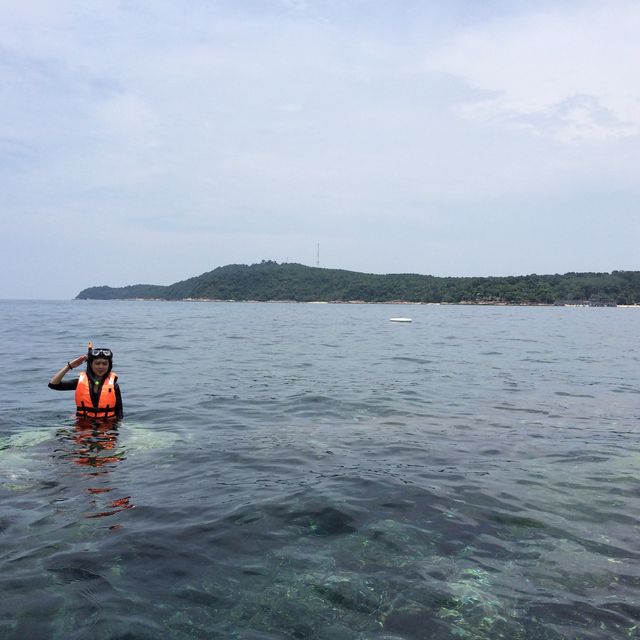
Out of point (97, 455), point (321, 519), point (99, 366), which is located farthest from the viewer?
point (99, 366)

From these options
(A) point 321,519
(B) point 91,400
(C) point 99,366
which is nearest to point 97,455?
(B) point 91,400

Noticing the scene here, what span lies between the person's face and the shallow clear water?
5.14 feet

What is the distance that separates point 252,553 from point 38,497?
3795 millimetres

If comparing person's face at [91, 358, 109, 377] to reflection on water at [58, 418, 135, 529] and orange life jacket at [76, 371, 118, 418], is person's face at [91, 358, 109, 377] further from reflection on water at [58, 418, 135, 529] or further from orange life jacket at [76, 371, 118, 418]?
reflection on water at [58, 418, 135, 529]

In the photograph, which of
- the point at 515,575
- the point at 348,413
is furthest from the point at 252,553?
the point at 348,413

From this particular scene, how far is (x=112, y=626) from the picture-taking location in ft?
16.0

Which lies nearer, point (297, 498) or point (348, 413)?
point (297, 498)

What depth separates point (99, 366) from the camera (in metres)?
12.3

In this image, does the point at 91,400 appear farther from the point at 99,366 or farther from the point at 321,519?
the point at 321,519

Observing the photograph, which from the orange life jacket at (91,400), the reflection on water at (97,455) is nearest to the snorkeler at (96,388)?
the orange life jacket at (91,400)

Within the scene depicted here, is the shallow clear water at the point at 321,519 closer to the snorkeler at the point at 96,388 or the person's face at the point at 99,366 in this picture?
the snorkeler at the point at 96,388

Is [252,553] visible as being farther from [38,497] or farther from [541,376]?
[541,376]

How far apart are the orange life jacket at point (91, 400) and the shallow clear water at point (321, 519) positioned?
0.74 metres

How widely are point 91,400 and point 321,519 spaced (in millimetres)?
7529
